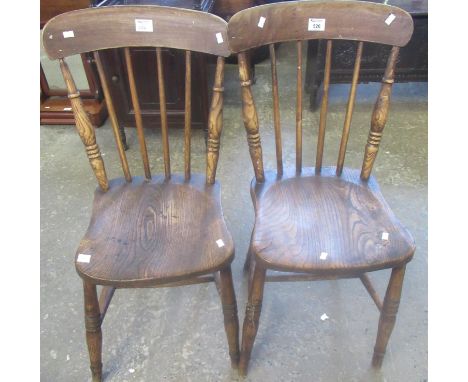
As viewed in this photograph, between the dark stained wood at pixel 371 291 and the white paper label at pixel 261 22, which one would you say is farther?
the dark stained wood at pixel 371 291

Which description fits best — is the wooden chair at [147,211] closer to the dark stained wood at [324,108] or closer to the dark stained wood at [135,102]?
the dark stained wood at [135,102]

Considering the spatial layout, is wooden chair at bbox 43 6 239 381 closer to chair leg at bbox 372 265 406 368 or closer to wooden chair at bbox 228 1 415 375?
wooden chair at bbox 228 1 415 375

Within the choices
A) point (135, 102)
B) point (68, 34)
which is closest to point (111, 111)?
point (135, 102)

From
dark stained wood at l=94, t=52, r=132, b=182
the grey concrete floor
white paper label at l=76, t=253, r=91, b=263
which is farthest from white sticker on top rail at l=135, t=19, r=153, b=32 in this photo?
the grey concrete floor

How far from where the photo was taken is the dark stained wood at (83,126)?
1.09m

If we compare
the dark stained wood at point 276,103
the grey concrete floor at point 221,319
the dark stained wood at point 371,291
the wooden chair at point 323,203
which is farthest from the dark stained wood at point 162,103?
the dark stained wood at point 371,291

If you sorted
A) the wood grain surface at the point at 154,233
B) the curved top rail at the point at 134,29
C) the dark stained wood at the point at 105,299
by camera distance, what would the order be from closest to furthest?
the wood grain surface at the point at 154,233, the curved top rail at the point at 134,29, the dark stained wood at the point at 105,299

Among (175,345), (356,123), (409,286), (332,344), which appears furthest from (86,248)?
(356,123)

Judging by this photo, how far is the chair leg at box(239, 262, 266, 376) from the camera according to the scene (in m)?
1.02

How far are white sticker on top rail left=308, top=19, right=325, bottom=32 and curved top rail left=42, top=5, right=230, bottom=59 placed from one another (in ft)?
0.81

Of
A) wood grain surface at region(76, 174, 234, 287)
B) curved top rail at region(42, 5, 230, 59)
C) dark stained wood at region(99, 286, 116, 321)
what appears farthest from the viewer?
dark stained wood at region(99, 286, 116, 321)

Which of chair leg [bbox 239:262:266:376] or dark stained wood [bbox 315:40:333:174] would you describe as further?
dark stained wood [bbox 315:40:333:174]

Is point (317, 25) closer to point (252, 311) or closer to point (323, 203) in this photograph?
point (323, 203)

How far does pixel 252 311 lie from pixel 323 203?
14.3 inches
